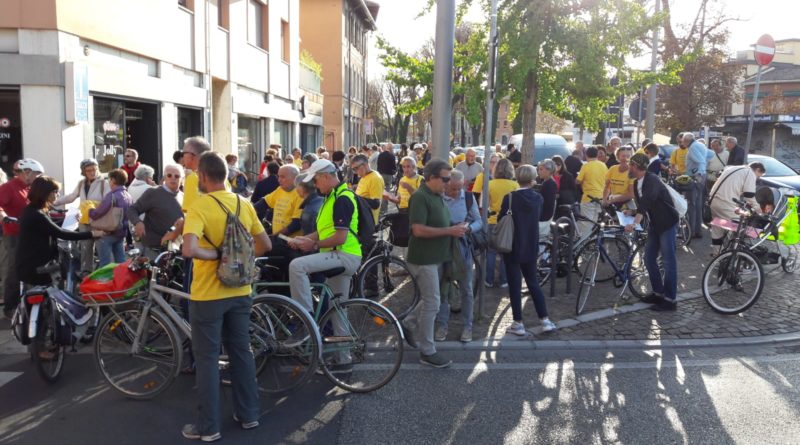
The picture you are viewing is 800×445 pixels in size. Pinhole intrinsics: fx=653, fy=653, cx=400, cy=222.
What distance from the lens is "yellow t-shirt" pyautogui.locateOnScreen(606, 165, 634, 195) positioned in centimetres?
997

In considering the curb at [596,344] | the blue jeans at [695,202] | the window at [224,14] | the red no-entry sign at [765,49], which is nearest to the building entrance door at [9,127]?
the curb at [596,344]

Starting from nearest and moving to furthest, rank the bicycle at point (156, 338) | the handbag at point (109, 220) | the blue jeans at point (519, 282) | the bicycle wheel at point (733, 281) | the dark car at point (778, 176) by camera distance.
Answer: the bicycle at point (156, 338) → the blue jeans at point (519, 282) → the handbag at point (109, 220) → the bicycle wheel at point (733, 281) → the dark car at point (778, 176)

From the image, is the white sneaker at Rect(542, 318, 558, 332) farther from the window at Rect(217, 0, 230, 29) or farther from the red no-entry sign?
the window at Rect(217, 0, 230, 29)

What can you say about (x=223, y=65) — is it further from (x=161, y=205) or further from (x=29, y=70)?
(x=161, y=205)

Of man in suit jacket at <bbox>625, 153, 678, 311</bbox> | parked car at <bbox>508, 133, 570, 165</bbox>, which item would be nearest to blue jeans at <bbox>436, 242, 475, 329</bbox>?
man in suit jacket at <bbox>625, 153, 678, 311</bbox>

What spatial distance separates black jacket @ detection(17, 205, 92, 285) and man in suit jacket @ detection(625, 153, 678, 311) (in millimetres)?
5883

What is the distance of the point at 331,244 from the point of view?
17.3 ft

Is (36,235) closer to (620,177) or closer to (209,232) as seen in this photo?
(209,232)

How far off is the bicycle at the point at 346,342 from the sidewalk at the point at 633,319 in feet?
4.84

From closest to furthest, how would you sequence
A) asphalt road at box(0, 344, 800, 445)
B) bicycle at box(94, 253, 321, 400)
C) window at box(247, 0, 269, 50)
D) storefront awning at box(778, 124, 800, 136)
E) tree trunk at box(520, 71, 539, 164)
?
1. asphalt road at box(0, 344, 800, 445)
2. bicycle at box(94, 253, 321, 400)
3. tree trunk at box(520, 71, 539, 164)
4. window at box(247, 0, 269, 50)
5. storefront awning at box(778, 124, 800, 136)

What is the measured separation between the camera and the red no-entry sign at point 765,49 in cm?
1135

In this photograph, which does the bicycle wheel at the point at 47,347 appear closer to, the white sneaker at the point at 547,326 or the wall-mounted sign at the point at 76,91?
the white sneaker at the point at 547,326

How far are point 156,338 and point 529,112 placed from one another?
9.35 m

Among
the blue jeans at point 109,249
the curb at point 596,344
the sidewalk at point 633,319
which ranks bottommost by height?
the curb at point 596,344
